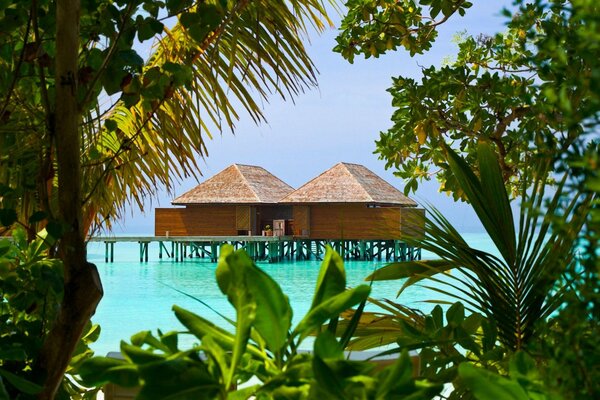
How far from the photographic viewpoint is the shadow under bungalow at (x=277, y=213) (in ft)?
106

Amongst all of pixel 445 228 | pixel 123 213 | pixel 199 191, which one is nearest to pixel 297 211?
pixel 199 191

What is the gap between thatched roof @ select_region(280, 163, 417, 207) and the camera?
1255 inches

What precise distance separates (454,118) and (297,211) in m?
29.3

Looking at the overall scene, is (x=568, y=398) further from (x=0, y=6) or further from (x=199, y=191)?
(x=199, y=191)

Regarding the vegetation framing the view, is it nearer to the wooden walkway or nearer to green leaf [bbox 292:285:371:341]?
green leaf [bbox 292:285:371:341]

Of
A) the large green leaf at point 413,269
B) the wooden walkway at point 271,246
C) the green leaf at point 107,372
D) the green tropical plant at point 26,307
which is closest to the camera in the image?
the green leaf at point 107,372

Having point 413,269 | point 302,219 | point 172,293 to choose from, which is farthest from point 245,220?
point 413,269

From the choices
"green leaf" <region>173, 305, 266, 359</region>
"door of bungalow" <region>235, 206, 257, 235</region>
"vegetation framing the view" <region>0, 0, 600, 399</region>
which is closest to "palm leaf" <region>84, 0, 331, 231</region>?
"vegetation framing the view" <region>0, 0, 600, 399</region>

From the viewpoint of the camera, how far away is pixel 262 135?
3.95 m

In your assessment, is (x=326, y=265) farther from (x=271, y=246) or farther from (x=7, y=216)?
(x=271, y=246)

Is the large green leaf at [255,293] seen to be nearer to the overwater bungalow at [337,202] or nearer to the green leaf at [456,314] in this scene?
the green leaf at [456,314]

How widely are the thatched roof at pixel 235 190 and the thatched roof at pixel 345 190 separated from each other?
1.33 metres

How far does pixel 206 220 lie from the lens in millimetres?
34062

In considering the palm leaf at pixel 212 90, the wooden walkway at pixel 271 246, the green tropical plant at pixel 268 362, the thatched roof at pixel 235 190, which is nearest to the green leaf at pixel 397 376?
the green tropical plant at pixel 268 362
